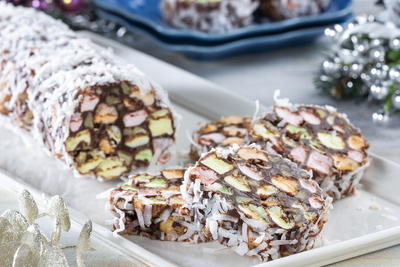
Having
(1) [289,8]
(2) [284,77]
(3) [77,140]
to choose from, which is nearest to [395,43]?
(2) [284,77]

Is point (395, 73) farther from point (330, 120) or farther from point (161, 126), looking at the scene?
point (161, 126)

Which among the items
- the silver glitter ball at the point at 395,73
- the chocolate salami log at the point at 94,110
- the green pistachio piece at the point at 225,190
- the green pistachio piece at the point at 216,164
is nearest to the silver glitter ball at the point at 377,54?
the silver glitter ball at the point at 395,73

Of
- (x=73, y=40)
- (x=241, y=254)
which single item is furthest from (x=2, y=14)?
(x=241, y=254)

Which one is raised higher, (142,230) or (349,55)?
(349,55)

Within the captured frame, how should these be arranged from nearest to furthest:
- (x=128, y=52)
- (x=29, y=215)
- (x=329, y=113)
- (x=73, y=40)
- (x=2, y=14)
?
1. (x=29, y=215)
2. (x=329, y=113)
3. (x=73, y=40)
4. (x=2, y=14)
5. (x=128, y=52)

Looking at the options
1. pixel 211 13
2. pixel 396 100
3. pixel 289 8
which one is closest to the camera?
pixel 396 100

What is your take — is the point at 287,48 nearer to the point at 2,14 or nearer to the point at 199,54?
the point at 199,54
